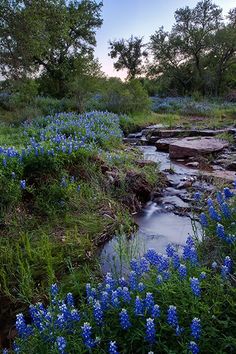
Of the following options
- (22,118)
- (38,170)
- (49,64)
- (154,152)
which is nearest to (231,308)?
(38,170)

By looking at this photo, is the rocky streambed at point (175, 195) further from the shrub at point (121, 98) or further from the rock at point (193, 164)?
the shrub at point (121, 98)

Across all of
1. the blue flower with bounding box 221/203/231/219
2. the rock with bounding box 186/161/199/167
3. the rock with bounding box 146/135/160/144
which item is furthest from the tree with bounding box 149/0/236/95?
the blue flower with bounding box 221/203/231/219

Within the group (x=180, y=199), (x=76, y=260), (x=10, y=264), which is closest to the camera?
(x=10, y=264)

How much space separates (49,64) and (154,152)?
16.0 m

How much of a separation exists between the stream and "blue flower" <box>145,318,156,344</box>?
3.79 feet

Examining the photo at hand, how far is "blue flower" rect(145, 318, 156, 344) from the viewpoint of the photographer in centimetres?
177

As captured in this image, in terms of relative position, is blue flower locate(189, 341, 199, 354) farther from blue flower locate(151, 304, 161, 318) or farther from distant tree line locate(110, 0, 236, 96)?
distant tree line locate(110, 0, 236, 96)

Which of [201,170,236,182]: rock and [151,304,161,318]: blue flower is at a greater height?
[151,304,161,318]: blue flower

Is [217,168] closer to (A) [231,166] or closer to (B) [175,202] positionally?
(A) [231,166]

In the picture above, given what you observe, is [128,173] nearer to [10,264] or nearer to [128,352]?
[10,264]

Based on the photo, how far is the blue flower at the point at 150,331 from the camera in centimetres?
177

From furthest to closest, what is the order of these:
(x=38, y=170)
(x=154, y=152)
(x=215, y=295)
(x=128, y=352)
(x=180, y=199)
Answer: (x=154, y=152) < (x=180, y=199) < (x=38, y=170) < (x=215, y=295) < (x=128, y=352)

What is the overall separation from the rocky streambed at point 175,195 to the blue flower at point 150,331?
1.00 metres

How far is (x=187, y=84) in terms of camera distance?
33938mm
